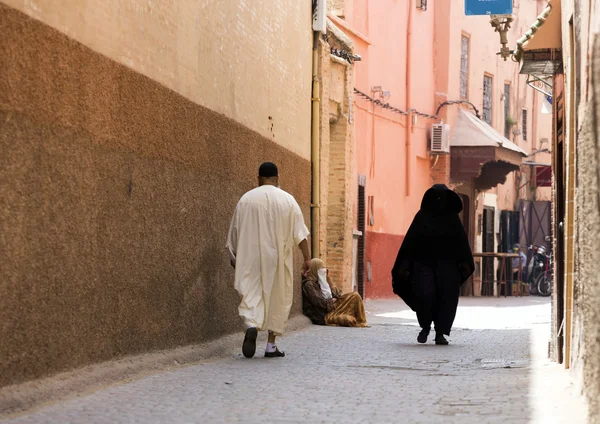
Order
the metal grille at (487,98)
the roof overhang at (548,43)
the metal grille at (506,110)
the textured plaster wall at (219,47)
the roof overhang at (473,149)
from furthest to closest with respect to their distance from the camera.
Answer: the metal grille at (506,110), the metal grille at (487,98), the roof overhang at (473,149), the roof overhang at (548,43), the textured plaster wall at (219,47)

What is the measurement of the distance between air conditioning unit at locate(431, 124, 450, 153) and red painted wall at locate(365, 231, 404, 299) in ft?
9.49

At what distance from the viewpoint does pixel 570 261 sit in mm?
7824

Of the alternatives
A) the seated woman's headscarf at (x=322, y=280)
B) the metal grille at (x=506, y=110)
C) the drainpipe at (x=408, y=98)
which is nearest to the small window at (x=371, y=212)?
the drainpipe at (x=408, y=98)

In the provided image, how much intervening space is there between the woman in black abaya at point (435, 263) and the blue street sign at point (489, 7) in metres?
5.14

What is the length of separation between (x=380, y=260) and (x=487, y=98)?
928cm

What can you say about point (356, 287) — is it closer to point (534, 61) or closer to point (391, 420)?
point (534, 61)

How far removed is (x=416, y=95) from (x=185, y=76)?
1656 centimetres

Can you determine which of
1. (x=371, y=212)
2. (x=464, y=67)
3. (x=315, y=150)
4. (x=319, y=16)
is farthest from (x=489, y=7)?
(x=464, y=67)

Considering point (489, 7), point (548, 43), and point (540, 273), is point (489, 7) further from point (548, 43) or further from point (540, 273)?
point (540, 273)

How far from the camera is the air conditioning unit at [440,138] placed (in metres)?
Answer: 25.9

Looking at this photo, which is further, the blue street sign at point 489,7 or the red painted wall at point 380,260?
the red painted wall at point 380,260

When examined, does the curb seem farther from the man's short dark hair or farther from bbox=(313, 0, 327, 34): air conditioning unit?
bbox=(313, 0, 327, 34): air conditioning unit

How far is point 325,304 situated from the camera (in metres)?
14.5

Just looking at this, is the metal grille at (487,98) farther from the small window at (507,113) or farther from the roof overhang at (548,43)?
the roof overhang at (548,43)
